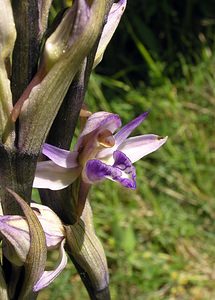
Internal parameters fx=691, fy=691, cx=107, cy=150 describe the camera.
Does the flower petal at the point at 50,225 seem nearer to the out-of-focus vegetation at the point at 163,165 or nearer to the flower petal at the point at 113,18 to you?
the flower petal at the point at 113,18

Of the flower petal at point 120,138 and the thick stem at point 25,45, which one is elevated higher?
the thick stem at point 25,45

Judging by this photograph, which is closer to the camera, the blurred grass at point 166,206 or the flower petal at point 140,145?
the flower petal at point 140,145

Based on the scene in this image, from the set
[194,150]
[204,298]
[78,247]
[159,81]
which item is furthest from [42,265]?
[159,81]

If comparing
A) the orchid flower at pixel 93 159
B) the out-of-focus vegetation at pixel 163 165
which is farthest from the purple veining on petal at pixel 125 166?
the out-of-focus vegetation at pixel 163 165

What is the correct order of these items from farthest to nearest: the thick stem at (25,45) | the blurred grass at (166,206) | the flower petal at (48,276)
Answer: the blurred grass at (166,206)
the flower petal at (48,276)
the thick stem at (25,45)

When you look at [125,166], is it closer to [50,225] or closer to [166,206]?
[50,225]

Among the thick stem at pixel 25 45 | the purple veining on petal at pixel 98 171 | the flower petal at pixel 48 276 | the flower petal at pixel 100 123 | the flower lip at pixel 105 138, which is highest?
the thick stem at pixel 25 45

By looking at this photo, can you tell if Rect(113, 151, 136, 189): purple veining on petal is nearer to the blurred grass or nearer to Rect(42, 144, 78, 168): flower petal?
Rect(42, 144, 78, 168): flower petal

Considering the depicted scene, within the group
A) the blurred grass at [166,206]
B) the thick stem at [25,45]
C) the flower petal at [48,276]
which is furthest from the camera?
the blurred grass at [166,206]
